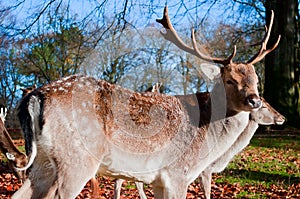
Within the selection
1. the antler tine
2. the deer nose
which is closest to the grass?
the deer nose

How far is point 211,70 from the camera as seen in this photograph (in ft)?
16.9

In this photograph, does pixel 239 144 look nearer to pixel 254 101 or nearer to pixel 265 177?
pixel 254 101

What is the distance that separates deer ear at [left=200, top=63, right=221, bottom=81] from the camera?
5.13 meters

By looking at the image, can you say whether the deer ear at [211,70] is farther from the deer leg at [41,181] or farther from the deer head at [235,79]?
the deer leg at [41,181]

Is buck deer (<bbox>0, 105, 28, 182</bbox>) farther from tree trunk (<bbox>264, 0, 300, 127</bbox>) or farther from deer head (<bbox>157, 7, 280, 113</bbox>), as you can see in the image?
tree trunk (<bbox>264, 0, 300, 127</bbox>)

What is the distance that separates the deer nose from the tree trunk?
12.2m

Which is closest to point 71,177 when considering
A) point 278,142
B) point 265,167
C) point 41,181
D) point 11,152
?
point 41,181

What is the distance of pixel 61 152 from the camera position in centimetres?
375

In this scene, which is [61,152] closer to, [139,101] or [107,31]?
[139,101]

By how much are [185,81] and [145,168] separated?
51.3ft

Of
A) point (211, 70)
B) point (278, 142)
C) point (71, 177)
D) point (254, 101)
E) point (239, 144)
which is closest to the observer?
point (71, 177)

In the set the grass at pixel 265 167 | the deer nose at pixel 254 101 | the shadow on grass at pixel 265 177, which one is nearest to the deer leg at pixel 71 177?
the deer nose at pixel 254 101

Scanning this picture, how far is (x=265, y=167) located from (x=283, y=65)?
818 cm

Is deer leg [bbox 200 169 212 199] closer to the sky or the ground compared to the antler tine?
closer to the ground
